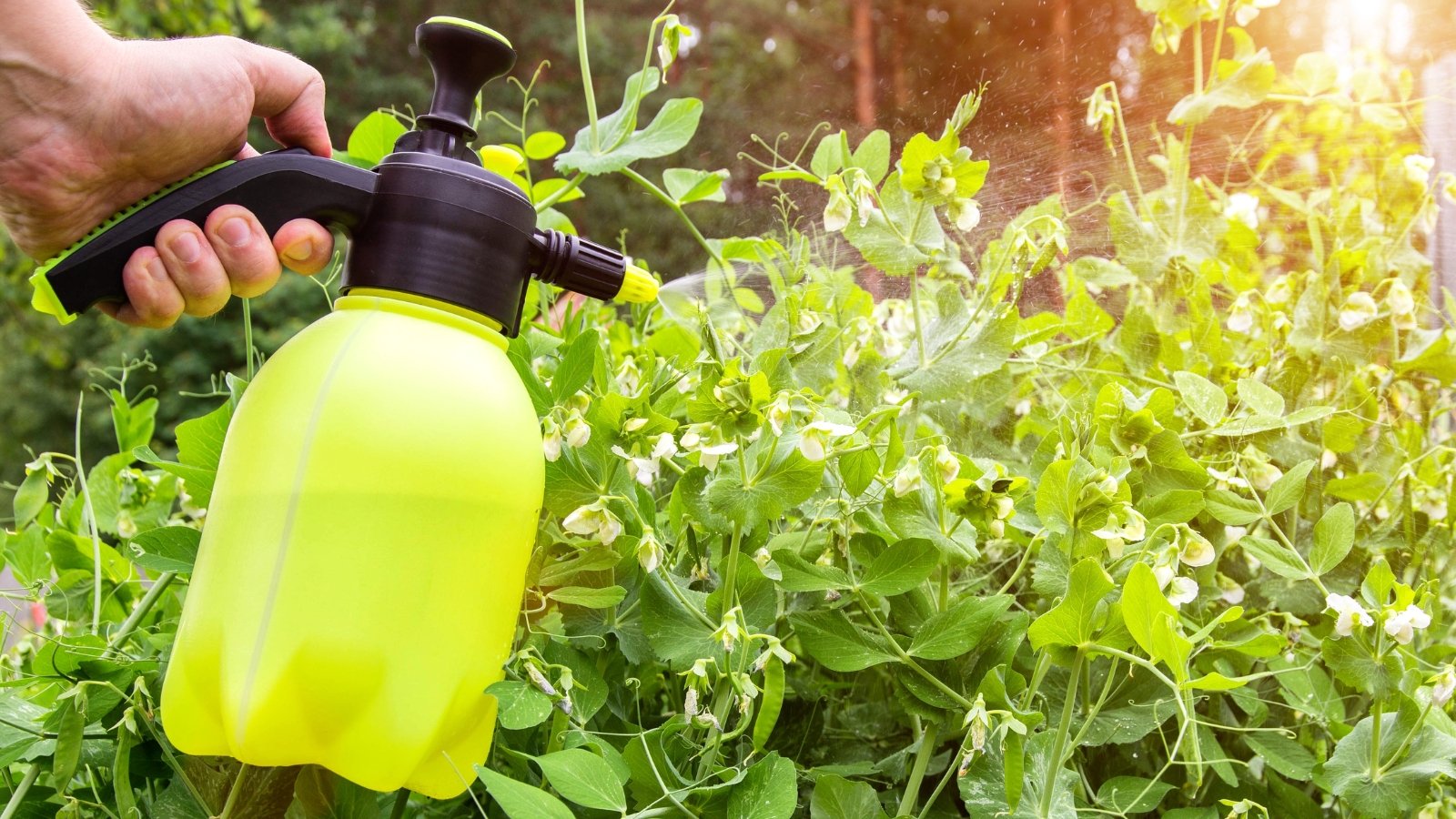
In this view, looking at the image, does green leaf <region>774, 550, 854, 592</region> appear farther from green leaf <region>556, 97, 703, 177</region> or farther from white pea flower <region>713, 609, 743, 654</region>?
green leaf <region>556, 97, 703, 177</region>

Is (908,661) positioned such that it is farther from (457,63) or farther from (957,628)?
(457,63)

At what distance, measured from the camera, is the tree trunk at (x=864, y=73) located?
577mm

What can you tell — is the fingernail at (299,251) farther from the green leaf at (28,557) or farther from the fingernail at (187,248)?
the green leaf at (28,557)

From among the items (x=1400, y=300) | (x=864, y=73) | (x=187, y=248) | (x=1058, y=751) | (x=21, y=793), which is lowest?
(x=21, y=793)

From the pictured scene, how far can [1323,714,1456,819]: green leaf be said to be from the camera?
40 cm

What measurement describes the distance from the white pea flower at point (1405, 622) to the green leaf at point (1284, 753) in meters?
0.07

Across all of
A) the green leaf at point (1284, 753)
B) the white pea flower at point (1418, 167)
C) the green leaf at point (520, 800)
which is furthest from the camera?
the white pea flower at point (1418, 167)

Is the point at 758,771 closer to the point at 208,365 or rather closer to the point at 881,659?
the point at 881,659

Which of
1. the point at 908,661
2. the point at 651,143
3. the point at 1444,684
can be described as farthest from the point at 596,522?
the point at 1444,684

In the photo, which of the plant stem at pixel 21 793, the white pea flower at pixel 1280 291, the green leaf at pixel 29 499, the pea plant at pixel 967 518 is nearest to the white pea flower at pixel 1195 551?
the pea plant at pixel 967 518

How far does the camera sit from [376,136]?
1.75ft

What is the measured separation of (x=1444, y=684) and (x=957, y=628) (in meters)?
0.20

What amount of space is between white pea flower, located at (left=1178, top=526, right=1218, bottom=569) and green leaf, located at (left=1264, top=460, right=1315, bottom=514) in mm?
77

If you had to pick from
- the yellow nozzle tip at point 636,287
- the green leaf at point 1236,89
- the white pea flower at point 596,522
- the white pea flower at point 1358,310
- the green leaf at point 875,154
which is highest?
the green leaf at point 1236,89
